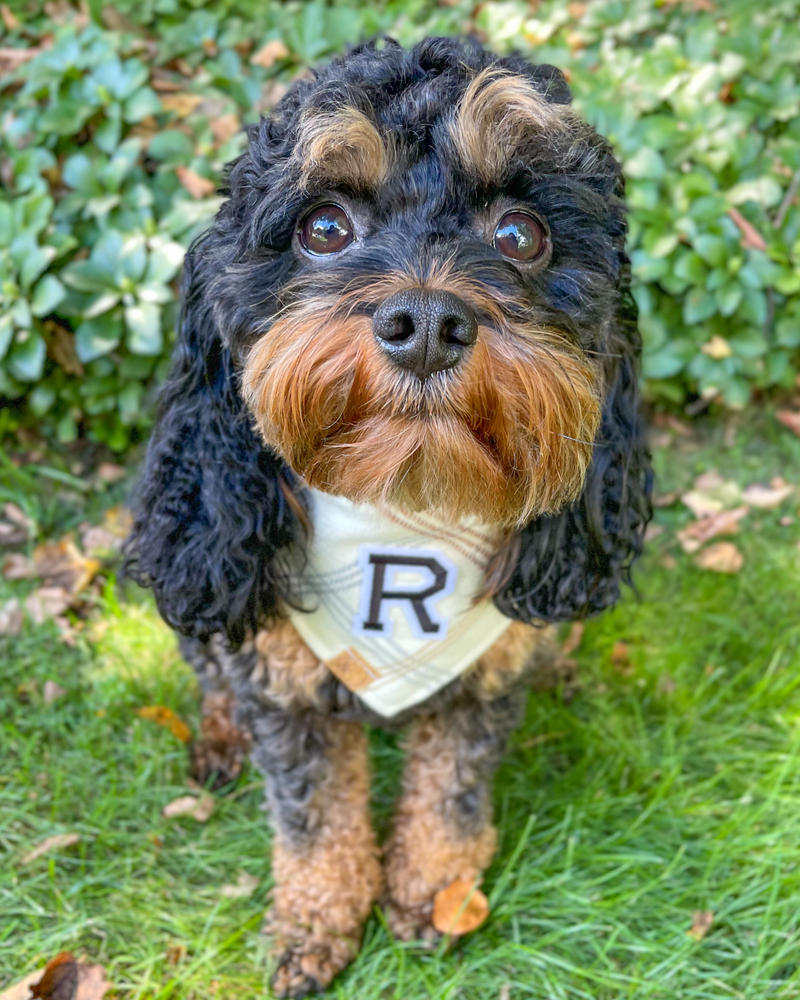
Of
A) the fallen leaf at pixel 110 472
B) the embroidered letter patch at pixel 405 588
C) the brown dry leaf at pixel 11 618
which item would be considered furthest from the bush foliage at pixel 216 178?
the embroidered letter patch at pixel 405 588

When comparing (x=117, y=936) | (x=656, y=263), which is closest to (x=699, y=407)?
(x=656, y=263)

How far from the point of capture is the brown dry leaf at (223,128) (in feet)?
12.4

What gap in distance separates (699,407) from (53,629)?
2658 mm

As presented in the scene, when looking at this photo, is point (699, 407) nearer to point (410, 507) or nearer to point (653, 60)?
point (653, 60)

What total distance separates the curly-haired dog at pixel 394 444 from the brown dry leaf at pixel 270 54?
2.21m

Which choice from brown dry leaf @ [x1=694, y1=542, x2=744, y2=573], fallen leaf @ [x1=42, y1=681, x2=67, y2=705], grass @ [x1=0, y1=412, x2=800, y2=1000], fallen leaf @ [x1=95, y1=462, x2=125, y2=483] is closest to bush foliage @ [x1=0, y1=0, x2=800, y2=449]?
fallen leaf @ [x1=95, y1=462, x2=125, y2=483]

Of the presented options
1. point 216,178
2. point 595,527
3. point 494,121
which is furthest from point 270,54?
point 595,527

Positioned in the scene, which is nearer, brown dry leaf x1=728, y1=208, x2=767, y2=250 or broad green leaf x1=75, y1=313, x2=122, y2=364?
broad green leaf x1=75, y1=313, x2=122, y2=364

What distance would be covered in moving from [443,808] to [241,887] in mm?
654

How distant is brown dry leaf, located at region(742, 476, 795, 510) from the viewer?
3801 millimetres

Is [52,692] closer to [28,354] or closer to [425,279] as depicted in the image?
[28,354]

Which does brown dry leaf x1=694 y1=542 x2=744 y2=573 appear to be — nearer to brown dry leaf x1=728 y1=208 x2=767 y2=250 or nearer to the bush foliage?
the bush foliage

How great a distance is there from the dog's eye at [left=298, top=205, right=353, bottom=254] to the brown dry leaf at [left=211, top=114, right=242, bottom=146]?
2.17m

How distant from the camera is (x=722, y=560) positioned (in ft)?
11.8
